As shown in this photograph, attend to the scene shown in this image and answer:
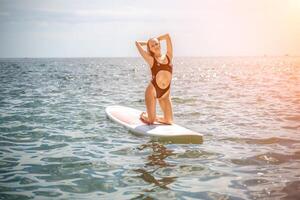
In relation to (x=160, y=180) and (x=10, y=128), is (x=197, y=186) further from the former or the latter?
(x=10, y=128)

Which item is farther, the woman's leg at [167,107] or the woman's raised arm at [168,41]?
the woman's leg at [167,107]

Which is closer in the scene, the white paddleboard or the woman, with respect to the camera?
the white paddleboard

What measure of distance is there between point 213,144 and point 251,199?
12.6 feet

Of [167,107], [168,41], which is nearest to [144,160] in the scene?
[167,107]

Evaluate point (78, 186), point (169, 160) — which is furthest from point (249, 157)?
point (78, 186)

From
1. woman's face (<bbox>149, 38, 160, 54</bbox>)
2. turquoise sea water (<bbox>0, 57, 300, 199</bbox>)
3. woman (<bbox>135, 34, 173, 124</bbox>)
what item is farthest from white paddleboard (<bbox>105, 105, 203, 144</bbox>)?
woman's face (<bbox>149, 38, 160, 54</bbox>)

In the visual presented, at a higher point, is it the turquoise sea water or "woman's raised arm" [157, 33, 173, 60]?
"woman's raised arm" [157, 33, 173, 60]

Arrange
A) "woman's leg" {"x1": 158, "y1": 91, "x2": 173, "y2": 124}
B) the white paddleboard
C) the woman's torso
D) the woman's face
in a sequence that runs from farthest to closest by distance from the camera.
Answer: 1. "woman's leg" {"x1": 158, "y1": 91, "x2": 173, "y2": 124}
2. the woman's torso
3. the woman's face
4. the white paddleboard

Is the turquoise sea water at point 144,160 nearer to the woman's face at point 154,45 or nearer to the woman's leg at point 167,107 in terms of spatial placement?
the woman's leg at point 167,107

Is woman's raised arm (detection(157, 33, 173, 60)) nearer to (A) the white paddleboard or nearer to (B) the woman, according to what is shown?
(B) the woman

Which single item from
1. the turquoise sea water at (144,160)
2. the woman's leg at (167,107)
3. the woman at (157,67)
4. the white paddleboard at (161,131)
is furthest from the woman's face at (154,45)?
the turquoise sea water at (144,160)

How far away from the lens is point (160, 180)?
659cm

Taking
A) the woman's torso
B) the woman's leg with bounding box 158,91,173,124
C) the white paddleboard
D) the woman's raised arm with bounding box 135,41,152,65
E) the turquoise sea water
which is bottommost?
the turquoise sea water

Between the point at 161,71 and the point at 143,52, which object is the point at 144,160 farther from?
the point at 143,52
